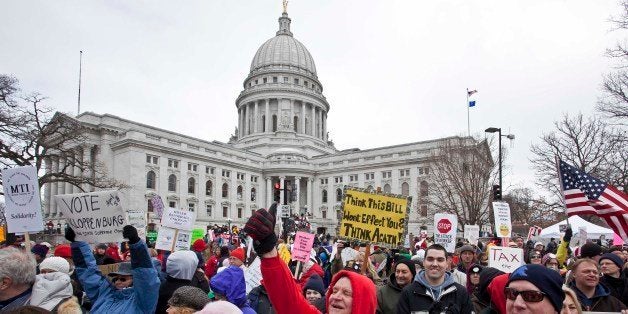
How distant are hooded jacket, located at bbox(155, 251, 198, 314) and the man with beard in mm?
2178

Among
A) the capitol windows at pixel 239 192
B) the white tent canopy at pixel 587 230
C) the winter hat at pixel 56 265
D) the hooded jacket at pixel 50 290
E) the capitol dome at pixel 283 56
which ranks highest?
the capitol dome at pixel 283 56

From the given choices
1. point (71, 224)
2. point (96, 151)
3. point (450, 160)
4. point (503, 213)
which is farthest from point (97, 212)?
point (96, 151)

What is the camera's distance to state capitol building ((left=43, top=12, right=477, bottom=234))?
59.4 meters

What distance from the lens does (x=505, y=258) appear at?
23.8 feet

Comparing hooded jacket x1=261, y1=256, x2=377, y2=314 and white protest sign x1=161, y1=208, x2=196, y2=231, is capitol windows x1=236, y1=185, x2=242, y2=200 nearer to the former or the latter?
white protest sign x1=161, y1=208, x2=196, y2=231

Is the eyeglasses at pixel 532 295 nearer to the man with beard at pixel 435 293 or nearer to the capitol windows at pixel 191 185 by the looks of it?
the man with beard at pixel 435 293

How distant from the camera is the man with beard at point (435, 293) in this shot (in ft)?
14.9

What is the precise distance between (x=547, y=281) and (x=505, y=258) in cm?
508

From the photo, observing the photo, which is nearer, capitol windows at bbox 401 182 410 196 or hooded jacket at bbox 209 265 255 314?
hooded jacket at bbox 209 265 255 314

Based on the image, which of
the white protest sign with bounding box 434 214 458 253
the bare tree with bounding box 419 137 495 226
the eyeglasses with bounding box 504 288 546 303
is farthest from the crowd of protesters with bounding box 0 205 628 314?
the bare tree with bounding box 419 137 495 226

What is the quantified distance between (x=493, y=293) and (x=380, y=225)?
288cm

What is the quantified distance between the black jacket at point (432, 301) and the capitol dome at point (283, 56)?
294 feet

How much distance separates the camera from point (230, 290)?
479 centimetres

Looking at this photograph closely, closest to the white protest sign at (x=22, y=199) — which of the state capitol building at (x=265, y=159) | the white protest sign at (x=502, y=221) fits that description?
the white protest sign at (x=502, y=221)
